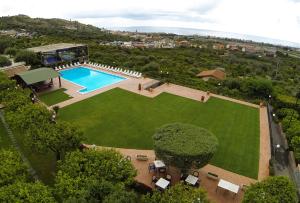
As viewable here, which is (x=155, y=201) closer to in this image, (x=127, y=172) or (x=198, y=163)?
(x=127, y=172)

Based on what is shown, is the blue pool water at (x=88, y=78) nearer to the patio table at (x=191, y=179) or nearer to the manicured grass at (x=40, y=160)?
the manicured grass at (x=40, y=160)

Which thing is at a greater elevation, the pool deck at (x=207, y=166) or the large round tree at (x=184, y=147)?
the large round tree at (x=184, y=147)

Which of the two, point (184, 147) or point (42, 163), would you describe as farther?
point (42, 163)

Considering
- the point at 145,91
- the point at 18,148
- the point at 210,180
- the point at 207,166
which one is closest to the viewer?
the point at 210,180

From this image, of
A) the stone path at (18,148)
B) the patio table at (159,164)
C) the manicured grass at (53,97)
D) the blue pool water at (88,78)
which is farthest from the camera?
the blue pool water at (88,78)

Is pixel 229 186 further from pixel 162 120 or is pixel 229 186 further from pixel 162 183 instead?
pixel 162 120

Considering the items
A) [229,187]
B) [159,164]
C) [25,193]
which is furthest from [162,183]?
[25,193]

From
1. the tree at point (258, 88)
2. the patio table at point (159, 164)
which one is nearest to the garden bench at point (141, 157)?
the patio table at point (159, 164)


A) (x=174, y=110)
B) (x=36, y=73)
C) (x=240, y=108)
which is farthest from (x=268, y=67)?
(x=36, y=73)
